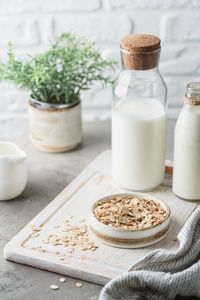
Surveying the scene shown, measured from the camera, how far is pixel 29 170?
146 cm

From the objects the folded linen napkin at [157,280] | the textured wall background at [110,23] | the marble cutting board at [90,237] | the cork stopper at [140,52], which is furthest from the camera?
the textured wall background at [110,23]

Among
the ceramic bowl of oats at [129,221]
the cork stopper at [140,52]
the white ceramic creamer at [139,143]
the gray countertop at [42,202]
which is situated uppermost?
the cork stopper at [140,52]

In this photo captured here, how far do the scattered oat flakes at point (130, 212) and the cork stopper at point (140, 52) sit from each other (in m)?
0.30

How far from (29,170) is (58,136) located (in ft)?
0.44

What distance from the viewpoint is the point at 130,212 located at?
3.76 feet

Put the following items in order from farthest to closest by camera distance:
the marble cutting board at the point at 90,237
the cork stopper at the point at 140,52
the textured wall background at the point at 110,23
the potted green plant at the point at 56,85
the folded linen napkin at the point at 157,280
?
the textured wall background at the point at 110,23
the potted green plant at the point at 56,85
the cork stopper at the point at 140,52
the marble cutting board at the point at 90,237
the folded linen napkin at the point at 157,280

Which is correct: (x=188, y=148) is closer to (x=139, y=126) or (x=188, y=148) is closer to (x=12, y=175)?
(x=139, y=126)

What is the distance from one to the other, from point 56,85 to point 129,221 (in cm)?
53

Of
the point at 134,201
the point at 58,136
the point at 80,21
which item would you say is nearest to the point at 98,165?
the point at 58,136

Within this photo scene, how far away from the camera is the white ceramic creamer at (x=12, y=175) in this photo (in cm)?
124

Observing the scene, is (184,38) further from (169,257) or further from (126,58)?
(169,257)

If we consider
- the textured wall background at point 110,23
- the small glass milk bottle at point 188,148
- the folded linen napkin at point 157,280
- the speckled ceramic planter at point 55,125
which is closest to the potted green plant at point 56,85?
the speckled ceramic planter at point 55,125

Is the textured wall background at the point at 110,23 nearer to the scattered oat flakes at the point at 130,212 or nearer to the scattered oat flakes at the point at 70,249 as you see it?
the scattered oat flakes at the point at 130,212

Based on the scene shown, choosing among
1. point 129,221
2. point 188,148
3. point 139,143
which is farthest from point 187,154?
point 129,221
